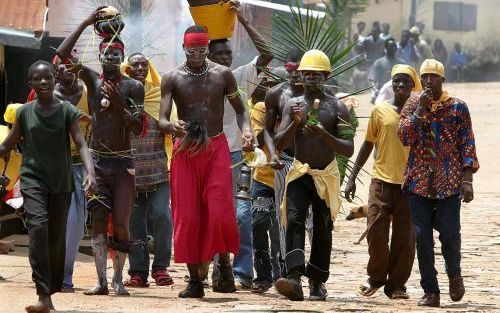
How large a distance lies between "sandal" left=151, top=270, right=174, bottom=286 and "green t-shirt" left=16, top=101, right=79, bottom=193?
95.2 inches

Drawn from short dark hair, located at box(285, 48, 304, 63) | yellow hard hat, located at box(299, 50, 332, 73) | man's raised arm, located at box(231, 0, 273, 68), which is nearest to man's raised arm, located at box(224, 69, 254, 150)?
yellow hard hat, located at box(299, 50, 332, 73)

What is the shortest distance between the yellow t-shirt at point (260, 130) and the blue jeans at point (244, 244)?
7.1 inches

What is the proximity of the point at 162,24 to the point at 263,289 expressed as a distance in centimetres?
777

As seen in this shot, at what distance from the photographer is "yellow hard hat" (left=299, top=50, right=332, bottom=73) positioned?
11641mm

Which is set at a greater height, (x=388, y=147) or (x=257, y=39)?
(x=257, y=39)

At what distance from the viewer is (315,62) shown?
11672 millimetres

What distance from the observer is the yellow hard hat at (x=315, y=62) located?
11.6 metres

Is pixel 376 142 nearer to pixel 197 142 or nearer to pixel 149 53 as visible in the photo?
pixel 197 142

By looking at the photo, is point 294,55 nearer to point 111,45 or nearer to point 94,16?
point 111,45

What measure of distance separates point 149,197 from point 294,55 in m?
1.72

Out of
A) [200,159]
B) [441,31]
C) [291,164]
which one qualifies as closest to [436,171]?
[291,164]

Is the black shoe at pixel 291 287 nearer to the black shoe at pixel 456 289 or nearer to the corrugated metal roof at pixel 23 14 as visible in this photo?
the black shoe at pixel 456 289

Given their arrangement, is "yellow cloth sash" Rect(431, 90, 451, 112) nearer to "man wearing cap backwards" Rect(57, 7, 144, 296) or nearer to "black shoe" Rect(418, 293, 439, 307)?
"black shoe" Rect(418, 293, 439, 307)

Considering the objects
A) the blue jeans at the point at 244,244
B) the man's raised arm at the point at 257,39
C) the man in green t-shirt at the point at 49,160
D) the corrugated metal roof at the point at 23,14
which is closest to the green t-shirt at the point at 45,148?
the man in green t-shirt at the point at 49,160
